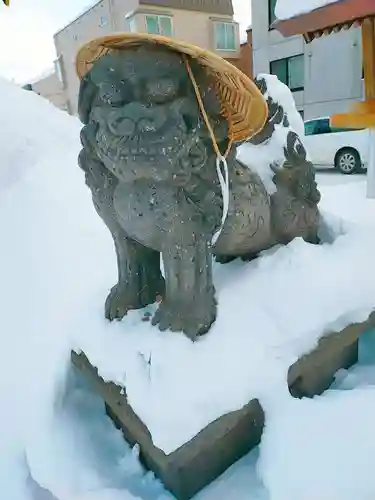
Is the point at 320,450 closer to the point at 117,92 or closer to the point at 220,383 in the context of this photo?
the point at 220,383

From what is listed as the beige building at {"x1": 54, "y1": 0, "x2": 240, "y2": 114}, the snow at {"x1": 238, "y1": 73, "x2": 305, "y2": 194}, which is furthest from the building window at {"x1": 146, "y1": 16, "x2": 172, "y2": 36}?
the snow at {"x1": 238, "y1": 73, "x2": 305, "y2": 194}

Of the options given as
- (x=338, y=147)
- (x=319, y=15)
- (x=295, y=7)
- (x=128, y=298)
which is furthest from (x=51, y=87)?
(x=128, y=298)

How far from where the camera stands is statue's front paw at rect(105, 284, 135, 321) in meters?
0.99

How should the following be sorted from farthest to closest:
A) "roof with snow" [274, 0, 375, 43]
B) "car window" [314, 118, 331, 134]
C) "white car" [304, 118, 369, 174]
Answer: "car window" [314, 118, 331, 134], "white car" [304, 118, 369, 174], "roof with snow" [274, 0, 375, 43]

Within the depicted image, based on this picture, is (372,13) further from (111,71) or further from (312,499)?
(312,499)

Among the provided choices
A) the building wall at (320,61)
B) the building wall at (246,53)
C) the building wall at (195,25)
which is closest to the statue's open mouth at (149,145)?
the building wall at (195,25)

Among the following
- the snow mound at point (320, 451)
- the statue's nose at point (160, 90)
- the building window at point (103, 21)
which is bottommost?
the snow mound at point (320, 451)

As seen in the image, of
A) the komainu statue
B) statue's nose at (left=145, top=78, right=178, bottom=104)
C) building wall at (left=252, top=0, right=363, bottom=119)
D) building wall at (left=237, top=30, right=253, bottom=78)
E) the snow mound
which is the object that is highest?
building wall at (left=237, top=30, right=253, bottom=78)

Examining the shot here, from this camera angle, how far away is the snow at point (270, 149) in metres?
1.13

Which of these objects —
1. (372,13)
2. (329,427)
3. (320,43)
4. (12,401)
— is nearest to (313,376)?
(329,427)

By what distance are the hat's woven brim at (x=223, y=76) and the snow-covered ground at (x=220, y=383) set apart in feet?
1.27

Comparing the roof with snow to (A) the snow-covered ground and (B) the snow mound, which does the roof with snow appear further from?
(B) the snow mound

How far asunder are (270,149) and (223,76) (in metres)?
0.50

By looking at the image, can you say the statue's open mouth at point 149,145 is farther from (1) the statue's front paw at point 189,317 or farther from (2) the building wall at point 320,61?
(2) the building wall at point 320,61
